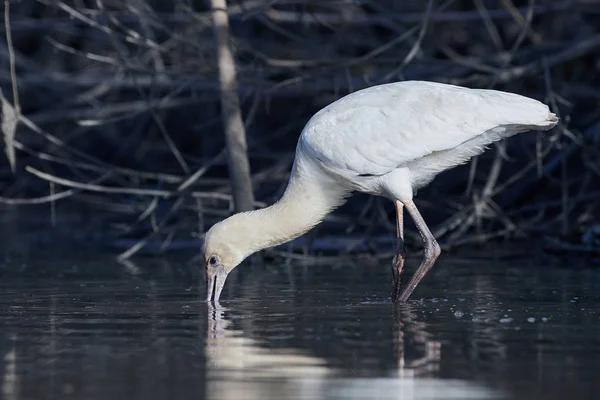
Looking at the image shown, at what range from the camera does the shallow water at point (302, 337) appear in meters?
5.46

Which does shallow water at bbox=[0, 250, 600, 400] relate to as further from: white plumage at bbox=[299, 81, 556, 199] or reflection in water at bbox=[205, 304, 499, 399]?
white plumage at bbox=[299, 81, 556, 199]

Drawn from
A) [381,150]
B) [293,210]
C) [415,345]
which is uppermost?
[381,150]

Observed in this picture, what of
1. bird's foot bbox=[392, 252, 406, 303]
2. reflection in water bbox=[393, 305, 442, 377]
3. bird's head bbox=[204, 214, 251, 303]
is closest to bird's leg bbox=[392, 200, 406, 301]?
bird's foot bbox=[392, 252, 406, 303]

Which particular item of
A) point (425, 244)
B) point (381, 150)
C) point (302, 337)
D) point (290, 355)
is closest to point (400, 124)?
point (381, 150)

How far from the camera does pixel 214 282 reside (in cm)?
870

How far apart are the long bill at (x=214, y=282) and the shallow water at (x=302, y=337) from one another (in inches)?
3.3

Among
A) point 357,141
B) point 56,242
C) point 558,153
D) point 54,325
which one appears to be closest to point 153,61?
point 56,242

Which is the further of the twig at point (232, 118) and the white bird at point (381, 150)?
the twig at point (232, 118)

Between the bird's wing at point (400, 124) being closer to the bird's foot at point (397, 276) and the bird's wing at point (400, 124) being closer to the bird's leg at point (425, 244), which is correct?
the bird's leg at point (425, 244)

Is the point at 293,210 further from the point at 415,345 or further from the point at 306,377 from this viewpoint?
the point at 306,377

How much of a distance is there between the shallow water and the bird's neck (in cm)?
40

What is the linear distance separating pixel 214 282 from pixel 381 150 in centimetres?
138

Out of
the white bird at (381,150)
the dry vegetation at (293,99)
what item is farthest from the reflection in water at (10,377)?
the dry vegetation at (293,99)

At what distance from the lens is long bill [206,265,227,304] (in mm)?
8594
